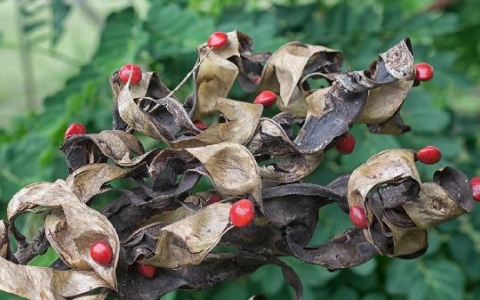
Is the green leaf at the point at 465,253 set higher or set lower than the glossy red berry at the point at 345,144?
lower

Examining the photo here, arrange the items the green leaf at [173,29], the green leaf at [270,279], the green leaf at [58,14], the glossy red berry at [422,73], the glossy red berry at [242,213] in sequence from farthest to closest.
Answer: the green leaf at [58,14] → the green leaf at [270,279] → the green leaf at [173,29] → the glossy red berry at [422,73] → the glossy red berry at [242,213]

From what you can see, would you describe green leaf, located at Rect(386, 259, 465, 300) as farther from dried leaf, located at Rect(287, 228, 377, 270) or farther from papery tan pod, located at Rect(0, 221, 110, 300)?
papery tan pod, located at Rect(0, 221, 110, 300)

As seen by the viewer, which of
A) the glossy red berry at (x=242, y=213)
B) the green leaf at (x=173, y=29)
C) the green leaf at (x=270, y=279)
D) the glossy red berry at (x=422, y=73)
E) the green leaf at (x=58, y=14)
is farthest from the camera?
the green leaf at (x=58, y=14)

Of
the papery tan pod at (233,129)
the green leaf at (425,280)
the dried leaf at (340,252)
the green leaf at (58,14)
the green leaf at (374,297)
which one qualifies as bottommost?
the green leaf at (374,297)

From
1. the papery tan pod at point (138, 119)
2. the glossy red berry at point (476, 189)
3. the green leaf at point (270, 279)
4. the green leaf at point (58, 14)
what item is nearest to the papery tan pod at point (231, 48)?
the papery tan pod at point (138, 119)

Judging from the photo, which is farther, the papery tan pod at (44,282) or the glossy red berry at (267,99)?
the glossy red berry at (267,99)

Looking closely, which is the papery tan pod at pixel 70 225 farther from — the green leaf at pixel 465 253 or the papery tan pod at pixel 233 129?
the green leaf at pixel 465 253

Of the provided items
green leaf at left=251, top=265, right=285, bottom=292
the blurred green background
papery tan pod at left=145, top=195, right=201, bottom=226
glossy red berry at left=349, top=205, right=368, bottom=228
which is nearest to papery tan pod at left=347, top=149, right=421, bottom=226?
glossy red berry at left=349, top=205, right=368, bottom=228
